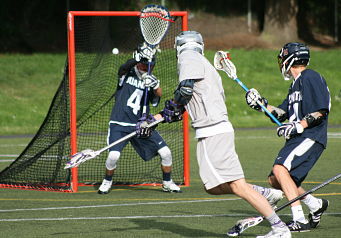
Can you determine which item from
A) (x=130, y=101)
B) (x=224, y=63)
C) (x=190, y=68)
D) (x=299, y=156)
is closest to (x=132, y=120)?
(x=130, y=101)

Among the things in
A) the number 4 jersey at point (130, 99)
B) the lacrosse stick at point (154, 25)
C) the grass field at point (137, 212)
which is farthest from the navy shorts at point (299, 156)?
the number 4 jersey at point (130, 99)

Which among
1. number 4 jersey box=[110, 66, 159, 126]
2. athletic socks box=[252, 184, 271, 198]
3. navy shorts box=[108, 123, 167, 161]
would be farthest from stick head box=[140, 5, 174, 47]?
athletic socks box=[252, 184, 271, 198]

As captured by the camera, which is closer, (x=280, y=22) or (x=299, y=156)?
(x=299, y=156)

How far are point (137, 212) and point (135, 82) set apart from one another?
216 centimetres

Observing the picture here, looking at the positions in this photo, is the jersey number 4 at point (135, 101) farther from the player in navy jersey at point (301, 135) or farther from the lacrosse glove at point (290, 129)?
the lacrosse glove at point (290, 129)

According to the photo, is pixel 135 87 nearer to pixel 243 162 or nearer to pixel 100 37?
pixel 100 37

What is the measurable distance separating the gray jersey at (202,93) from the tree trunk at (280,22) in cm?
2379

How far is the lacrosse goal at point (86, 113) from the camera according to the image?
10484 mm

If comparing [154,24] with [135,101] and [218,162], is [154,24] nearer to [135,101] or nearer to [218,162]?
[135,101]

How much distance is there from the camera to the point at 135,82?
33.6ft

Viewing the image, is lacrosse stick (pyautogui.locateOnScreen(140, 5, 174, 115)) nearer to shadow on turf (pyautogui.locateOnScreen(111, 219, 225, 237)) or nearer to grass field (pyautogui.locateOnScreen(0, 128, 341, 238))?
grass field (pyautogui.locateOnScreen(0, 128, 341, 238))

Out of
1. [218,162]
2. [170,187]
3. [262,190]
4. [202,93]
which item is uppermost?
[202,93]

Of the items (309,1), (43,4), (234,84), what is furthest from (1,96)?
(309,1)

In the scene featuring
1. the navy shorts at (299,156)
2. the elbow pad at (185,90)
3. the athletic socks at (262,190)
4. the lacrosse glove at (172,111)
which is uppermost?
the elbow pad at (185,90)
